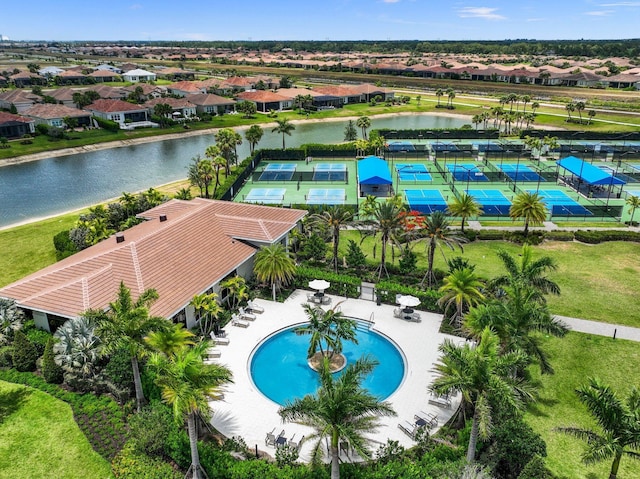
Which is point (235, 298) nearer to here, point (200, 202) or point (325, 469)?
point (200, 202)

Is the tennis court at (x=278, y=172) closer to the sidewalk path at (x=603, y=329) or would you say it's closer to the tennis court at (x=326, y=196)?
the tennis court at (x=326, y=196)

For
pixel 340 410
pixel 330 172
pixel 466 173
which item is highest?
pixel 340 410

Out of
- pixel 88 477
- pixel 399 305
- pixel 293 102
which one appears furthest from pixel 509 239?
pixel 293 102

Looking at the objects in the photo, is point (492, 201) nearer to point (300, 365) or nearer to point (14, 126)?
point (300, 365)

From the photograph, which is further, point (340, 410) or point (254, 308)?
point (254, 308)

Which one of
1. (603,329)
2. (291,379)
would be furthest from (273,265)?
(603,329)

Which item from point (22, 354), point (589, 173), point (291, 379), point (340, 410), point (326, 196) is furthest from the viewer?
point (326, 196)

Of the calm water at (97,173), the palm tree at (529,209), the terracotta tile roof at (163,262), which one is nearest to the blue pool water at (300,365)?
A: the terracotta tile roof at (163,262)
